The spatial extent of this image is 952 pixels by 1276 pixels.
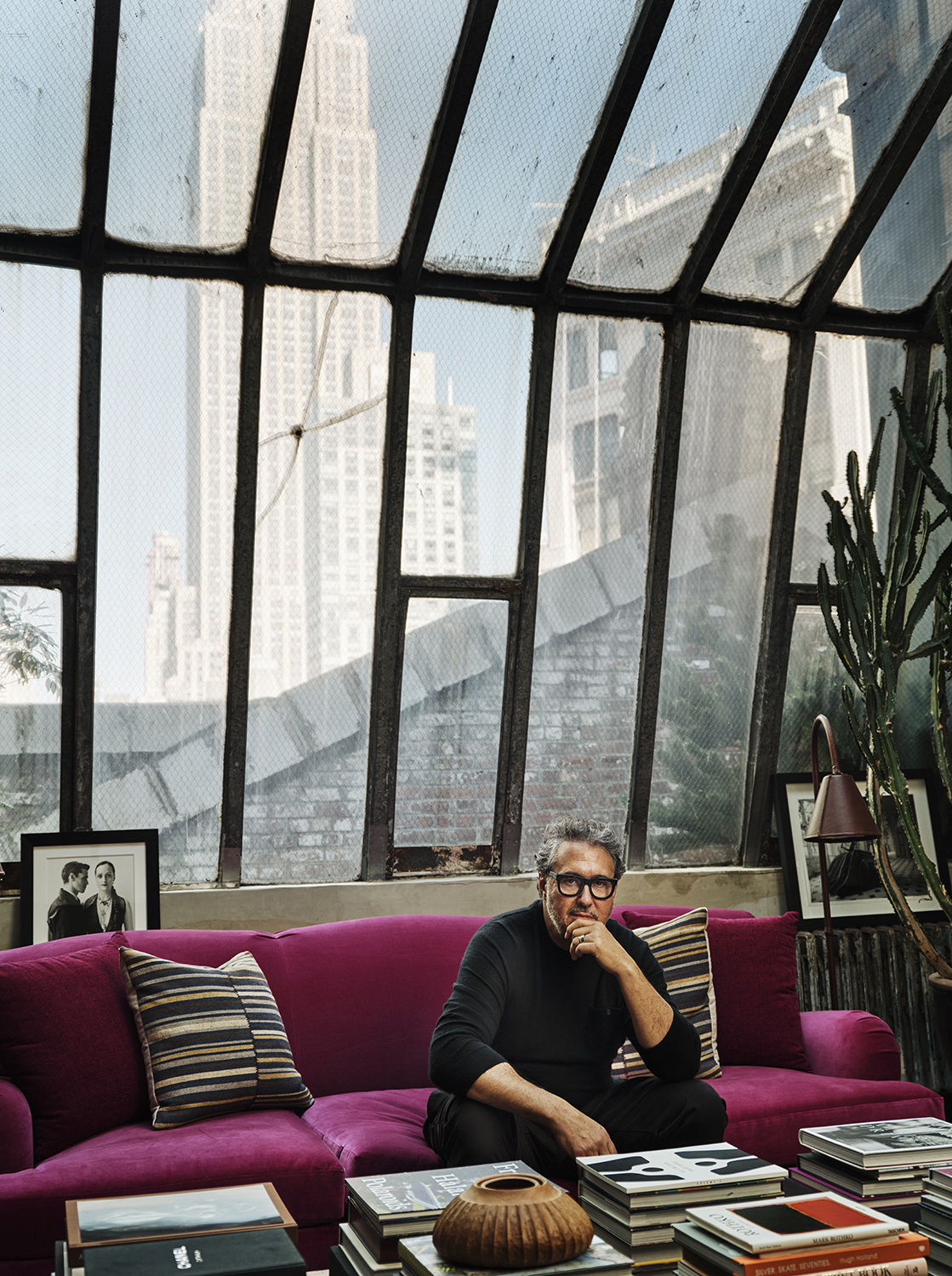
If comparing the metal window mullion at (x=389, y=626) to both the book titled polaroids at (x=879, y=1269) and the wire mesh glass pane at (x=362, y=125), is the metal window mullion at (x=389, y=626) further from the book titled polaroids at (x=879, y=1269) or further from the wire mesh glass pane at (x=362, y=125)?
the book titled polaroids at (x=879, y=1269)

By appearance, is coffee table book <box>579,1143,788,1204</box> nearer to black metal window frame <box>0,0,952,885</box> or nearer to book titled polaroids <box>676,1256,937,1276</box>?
book titled polaroids <box>676,1256,937,1276</box>

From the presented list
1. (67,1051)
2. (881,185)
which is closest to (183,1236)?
(67,1051)

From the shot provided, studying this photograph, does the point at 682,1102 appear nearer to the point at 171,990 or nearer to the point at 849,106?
the point at 171,990

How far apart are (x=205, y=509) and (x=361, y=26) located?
162 cm

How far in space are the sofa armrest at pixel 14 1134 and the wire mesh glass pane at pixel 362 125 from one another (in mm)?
2702

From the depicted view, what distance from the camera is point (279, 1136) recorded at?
8.87 ft

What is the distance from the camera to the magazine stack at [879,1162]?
1.99m

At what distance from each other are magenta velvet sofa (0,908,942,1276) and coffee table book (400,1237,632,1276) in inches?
41.7

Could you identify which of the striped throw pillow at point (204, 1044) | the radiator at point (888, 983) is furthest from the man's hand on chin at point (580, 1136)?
the radiator at point (888, 983)

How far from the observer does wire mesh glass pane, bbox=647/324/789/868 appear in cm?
442

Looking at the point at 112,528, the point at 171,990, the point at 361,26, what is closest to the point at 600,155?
the point at 361,26

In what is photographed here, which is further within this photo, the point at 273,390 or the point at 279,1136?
the point at 273,390

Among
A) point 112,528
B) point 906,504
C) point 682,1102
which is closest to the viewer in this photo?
point 682,1102

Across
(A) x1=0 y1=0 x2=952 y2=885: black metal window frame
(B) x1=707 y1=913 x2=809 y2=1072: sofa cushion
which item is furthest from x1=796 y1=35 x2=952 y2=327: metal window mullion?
(B) x1=707 y1=913 x2=809 y2=1072: sofa cushion
